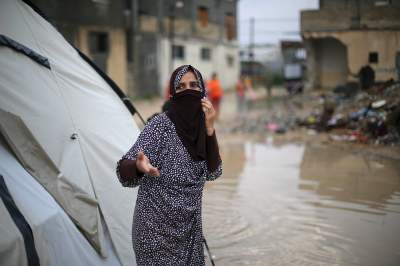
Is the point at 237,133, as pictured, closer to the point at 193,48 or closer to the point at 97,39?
the point at 97,39

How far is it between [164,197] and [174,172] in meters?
0.15

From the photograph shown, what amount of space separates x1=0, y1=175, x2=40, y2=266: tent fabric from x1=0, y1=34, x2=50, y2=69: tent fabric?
1.29 m

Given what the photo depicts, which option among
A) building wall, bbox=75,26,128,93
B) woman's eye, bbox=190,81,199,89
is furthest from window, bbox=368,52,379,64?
building wall, bbox=75,26,128,93

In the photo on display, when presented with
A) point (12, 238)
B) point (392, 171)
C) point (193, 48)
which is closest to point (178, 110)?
point (12, 238)

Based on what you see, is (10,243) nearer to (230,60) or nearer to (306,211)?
(306,211)

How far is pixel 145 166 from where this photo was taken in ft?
8.31

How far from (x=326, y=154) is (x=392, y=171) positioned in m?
1.90

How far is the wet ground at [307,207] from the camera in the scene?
475 centimetres

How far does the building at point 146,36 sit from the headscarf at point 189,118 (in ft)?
62.0

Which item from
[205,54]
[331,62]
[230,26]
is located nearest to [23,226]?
[331,62]

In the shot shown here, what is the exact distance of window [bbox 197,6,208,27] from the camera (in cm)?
3209

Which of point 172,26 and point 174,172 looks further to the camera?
point 172,26

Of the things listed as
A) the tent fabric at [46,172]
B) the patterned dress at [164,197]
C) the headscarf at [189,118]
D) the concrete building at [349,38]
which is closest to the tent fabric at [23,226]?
the tent fabric at [46,172]

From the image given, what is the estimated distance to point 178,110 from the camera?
108 inches
